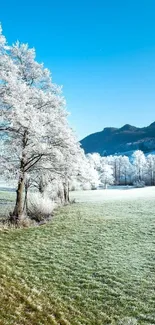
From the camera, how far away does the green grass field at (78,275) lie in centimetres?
914

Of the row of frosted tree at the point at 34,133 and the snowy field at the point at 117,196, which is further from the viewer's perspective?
the snowy field at the point at 117,196

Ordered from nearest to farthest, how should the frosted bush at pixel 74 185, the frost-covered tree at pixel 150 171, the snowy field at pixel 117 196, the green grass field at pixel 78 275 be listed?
the green grass field at pixel 78 275
the snowy field at pixel 117 196
the frosted bush at pixel 74 185
the frost-covered tree at pixel 150 171

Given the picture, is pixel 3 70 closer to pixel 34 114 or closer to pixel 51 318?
pixel 34 114

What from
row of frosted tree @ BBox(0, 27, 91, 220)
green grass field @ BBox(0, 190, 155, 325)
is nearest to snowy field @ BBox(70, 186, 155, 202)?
row of frosted tree @ BBox(0, 27, 91, 220)

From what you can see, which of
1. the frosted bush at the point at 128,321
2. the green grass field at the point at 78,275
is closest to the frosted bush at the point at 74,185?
the green grass field at the point at 78,275

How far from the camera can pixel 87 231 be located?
20062 mm

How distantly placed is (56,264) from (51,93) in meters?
13.0

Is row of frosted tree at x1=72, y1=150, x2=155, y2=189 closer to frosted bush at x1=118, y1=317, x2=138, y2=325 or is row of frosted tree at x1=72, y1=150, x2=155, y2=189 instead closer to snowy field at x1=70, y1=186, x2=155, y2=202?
snowy field at x1=70, y1=186, x2=155, y2=202

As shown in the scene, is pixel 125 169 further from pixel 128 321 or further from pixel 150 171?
pixel 128 321

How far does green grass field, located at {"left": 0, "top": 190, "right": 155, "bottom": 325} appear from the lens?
360 inches

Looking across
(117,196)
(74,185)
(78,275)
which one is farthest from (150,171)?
(78,275)

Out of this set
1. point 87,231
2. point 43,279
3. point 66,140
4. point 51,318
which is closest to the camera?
point 51,318

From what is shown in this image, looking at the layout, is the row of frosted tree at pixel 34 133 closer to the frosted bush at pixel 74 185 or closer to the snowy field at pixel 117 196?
the snowy field at pixel 117 196

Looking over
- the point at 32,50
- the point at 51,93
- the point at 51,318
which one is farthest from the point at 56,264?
the point at 32,50
